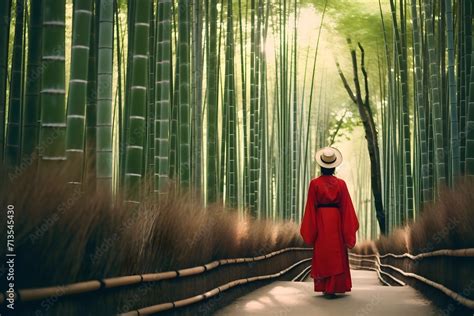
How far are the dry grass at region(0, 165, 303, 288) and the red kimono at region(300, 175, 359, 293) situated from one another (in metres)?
1.51

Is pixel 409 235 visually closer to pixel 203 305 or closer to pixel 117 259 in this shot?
pixel 203 305

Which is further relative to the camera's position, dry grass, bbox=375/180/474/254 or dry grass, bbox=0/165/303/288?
dry grass, bbox=375/180/474/254

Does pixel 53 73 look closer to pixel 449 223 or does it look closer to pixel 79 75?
pixel 79 75

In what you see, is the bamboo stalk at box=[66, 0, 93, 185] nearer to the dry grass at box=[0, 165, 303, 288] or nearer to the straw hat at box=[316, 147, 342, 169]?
the dry grass at box=[0, 165, 303, 288]

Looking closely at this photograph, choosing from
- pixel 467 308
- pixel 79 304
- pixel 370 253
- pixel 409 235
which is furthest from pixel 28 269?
pixel 370 253

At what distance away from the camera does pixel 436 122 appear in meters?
5.88

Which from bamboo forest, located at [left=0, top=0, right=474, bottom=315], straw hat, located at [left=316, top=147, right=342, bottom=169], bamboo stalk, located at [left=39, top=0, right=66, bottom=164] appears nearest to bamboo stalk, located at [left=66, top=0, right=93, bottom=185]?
bamboo forest, located at [left=0, top=0, right=474, bottom=315]

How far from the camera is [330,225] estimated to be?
5738 millimetres

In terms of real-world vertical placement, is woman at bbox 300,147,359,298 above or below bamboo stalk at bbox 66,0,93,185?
below

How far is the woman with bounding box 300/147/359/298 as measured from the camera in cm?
571

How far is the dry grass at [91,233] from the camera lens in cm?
226

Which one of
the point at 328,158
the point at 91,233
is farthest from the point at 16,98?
the point at 328,158

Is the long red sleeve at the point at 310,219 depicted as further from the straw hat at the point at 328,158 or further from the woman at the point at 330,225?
the straw hat at the point at 328,158

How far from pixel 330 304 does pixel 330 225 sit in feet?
2.70
